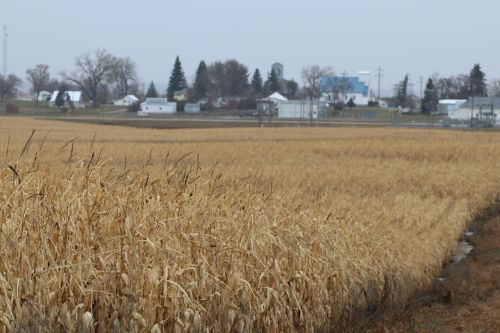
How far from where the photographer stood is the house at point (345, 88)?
455 ft

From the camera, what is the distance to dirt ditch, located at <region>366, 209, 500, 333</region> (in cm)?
777

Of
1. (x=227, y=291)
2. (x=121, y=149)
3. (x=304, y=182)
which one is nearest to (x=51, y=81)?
(x=121, y=149)

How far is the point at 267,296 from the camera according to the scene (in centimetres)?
702

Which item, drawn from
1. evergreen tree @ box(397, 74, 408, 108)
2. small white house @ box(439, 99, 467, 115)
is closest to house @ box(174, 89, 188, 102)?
evergreen tree @ box(397, 74, 408, 108)

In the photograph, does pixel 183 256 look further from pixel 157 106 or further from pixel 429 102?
pixel 429 102

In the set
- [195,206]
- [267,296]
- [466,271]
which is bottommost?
[466,271]

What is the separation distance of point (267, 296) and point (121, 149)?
22666 mm

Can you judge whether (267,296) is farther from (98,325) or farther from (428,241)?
(428,241)

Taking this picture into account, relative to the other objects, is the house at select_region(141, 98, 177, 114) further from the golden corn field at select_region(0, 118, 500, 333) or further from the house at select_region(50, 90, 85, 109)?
the golden corn field at select_region(0, 118, 500, 333)

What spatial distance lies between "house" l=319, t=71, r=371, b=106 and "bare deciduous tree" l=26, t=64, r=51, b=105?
61.0 metres

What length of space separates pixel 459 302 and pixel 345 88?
135670 millimetres

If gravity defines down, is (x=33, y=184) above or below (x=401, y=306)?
above

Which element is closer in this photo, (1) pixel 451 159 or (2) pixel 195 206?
(2) pixel 195 206

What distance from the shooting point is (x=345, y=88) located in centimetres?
14262
